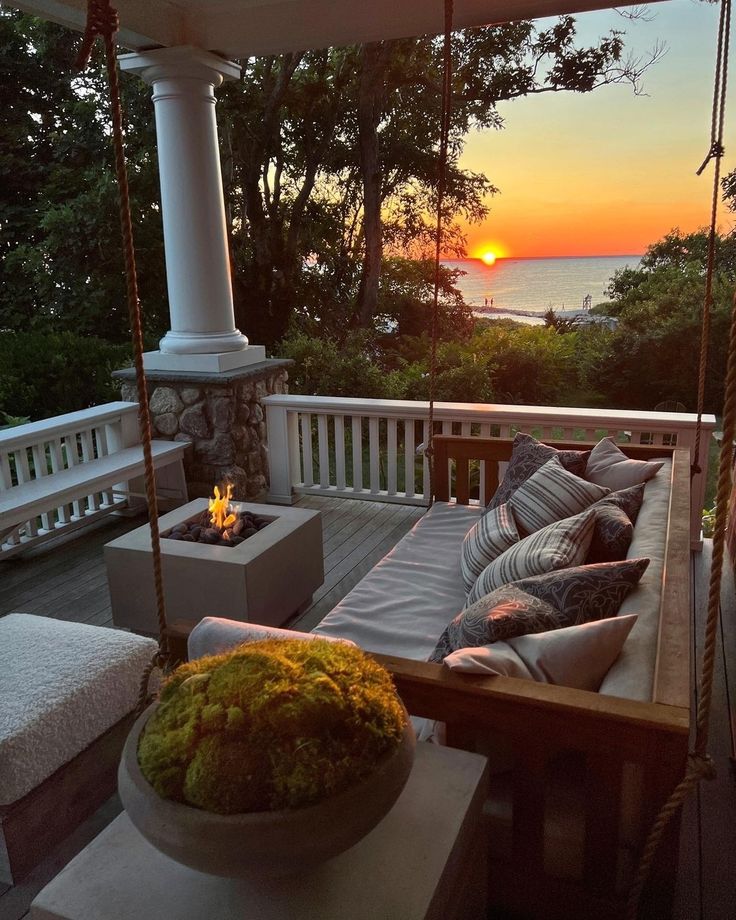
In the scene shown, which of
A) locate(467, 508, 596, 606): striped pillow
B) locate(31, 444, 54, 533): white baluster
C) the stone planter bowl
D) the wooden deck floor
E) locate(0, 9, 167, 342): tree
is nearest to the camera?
the stone planter bowl

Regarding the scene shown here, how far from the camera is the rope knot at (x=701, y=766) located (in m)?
1.05

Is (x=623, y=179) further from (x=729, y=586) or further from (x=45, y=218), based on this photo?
(x=729, y=586)

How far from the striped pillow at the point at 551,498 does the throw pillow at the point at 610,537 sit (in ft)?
0.79

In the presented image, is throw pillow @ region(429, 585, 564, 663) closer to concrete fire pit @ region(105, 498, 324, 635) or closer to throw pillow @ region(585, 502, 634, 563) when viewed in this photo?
throw pillow @ region(585, 502, 634, 563)

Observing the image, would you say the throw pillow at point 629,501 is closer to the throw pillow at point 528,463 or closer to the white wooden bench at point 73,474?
the throw pillow at point 528,463

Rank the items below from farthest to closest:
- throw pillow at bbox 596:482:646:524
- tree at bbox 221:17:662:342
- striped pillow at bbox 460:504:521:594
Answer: tree at bbox 221:17:662:342 → striped pillow at bbox 460:504:521:594 → throw pillow at bbox 596:482:646:524

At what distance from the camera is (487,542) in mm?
2287

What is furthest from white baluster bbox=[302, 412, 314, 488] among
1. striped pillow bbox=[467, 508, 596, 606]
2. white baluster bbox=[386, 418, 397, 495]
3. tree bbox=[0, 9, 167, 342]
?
tree bbox=[0, 9, 167, 342]

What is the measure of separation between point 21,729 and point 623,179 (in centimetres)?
1009

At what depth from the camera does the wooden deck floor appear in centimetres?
160

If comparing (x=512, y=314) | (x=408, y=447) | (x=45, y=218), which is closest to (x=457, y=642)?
(x=408, y=447)

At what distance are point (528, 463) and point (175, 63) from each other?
10.3ft

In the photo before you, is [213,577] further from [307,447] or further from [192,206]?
[192,206]

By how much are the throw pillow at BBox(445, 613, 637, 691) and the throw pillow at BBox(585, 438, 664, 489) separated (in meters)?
1.21
